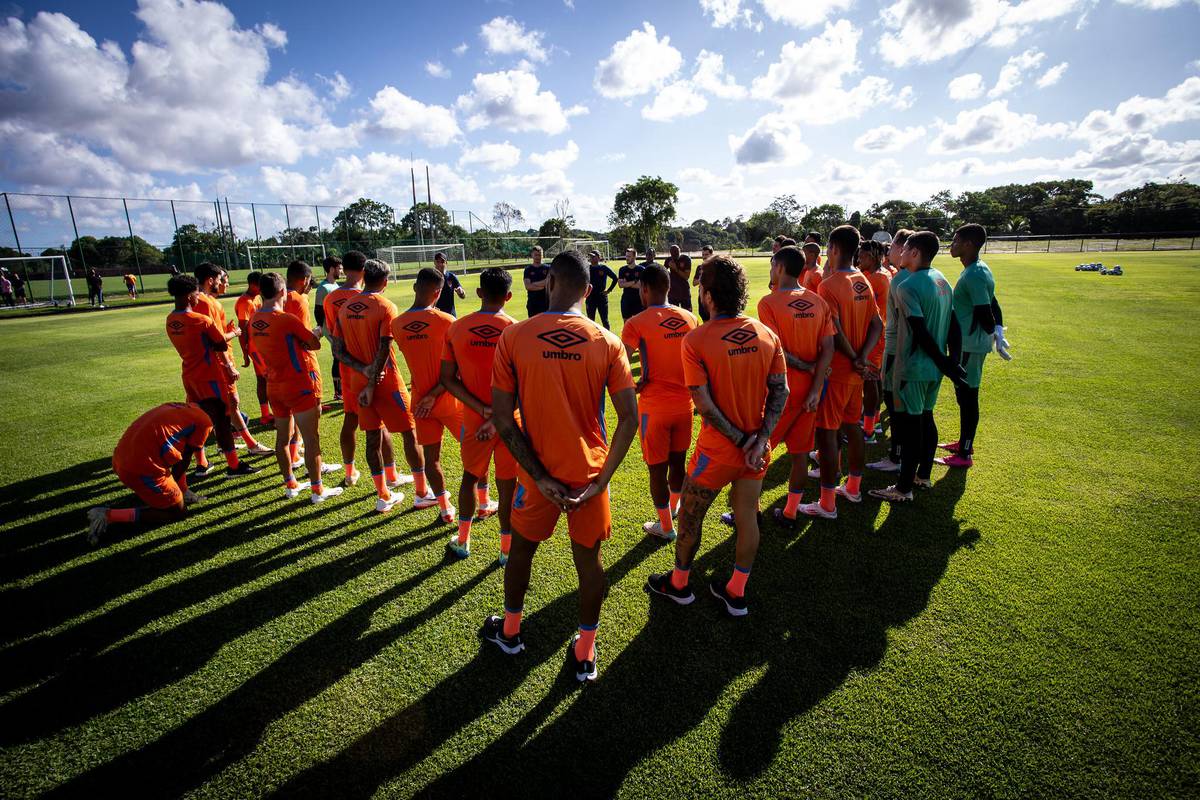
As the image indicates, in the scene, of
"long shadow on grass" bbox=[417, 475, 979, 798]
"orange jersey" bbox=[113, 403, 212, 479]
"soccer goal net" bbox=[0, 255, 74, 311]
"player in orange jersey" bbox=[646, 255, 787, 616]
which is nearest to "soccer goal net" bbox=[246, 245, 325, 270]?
"soccer goal net" bbox=[0, 255, 74, 311]

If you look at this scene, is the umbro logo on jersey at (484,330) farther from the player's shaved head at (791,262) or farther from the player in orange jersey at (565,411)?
the player's shaved head at (791,262)

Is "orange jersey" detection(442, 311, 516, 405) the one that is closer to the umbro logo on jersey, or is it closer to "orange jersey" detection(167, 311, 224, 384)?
the umbro logo on jersey

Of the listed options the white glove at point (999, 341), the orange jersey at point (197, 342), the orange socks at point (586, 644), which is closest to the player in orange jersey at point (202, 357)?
the orange jersey at point (197, 342)

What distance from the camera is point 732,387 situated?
319cm

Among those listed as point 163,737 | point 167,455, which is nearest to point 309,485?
point 167,455

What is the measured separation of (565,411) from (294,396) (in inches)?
157

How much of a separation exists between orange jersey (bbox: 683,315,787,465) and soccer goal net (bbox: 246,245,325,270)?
43.2 metres

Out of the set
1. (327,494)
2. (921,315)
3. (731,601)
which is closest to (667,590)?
(731,601)

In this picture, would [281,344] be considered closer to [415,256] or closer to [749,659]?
[749,659]

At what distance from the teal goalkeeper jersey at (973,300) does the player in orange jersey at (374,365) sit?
6.00m

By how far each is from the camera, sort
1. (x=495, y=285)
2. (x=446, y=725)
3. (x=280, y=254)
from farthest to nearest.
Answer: (x=280, y=254)
(x=495, y=285)
(x=446, y=725)

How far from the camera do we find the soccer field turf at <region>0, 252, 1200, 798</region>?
2695 millimetres

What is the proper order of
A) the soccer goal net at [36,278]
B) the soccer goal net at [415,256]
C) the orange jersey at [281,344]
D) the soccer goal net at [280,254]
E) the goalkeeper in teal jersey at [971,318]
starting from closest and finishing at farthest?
the orange jersey at [281,344] < the goalkeeper in teal jersey at [971,318] < the soccer goal net at [36,278] < the soccer goal net at [280,254] < the soccer goal net at [415,256]

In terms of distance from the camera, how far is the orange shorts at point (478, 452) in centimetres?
400
